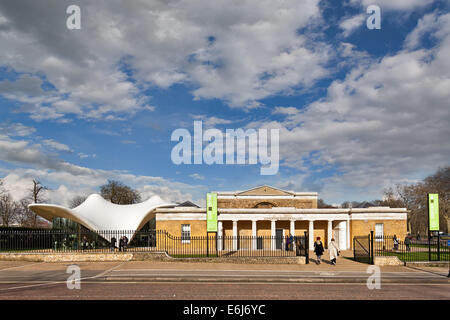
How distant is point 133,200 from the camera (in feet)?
253

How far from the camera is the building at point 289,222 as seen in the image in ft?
118

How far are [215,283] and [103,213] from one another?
27.9 m

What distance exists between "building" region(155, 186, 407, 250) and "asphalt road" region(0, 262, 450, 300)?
15.2 m

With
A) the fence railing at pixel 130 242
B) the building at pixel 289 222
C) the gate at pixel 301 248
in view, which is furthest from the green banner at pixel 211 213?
the gate at pixel 301 248

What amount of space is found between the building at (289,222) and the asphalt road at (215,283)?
15.2 m

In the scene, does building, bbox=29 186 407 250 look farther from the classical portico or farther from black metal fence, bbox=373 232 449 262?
black metal fence, bbox=373 232 449 262

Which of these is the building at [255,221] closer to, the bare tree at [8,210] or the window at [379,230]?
the window at [379,230]

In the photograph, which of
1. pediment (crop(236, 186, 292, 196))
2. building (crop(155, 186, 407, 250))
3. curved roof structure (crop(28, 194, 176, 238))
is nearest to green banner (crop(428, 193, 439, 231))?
building (crop(155, 186, 407, 250))

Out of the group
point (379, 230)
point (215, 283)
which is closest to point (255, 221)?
point (379, 230)

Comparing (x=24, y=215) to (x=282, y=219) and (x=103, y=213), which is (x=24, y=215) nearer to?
(x=103, y=213)

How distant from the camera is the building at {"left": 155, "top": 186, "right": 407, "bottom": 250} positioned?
36.0m
